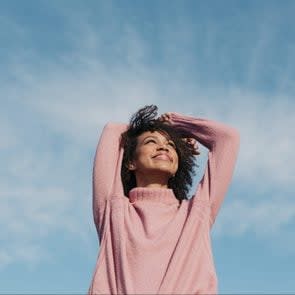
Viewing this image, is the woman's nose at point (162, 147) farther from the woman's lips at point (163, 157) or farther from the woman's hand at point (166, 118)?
the woman's hand at point (166, 118)

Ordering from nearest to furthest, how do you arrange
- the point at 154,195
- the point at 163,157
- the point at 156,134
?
the point at 154,195, the point at 163,157, the point at 156,134

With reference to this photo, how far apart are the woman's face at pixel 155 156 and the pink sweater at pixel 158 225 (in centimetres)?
18

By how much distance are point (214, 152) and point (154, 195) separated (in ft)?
2.20

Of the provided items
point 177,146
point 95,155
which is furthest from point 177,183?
point 95,155

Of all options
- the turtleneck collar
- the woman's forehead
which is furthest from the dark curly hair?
the turtleneck collar

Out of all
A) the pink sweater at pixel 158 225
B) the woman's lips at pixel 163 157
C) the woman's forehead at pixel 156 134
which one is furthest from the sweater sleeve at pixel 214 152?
the woman's lips at pixel 163 157

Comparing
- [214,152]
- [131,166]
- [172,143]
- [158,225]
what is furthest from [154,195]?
[214,152]

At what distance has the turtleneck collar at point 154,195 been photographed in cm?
519

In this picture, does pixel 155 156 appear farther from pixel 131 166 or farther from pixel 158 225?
pixel 158 225

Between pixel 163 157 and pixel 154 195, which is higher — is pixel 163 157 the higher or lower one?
the higher one

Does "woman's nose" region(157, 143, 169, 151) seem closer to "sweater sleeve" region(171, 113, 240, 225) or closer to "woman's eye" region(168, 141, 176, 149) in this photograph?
"woman's eye" region(168, 141, 176, 149)

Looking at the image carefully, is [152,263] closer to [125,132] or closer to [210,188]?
[210,188]

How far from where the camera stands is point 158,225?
4.96m

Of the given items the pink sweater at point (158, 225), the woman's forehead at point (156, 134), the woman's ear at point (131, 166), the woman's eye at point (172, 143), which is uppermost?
the woman's forehead at point (156, 134)
